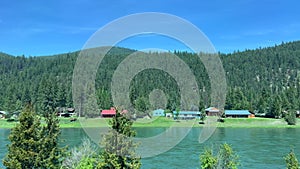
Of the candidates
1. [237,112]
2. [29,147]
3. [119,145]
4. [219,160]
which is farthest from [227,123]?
[29,147]

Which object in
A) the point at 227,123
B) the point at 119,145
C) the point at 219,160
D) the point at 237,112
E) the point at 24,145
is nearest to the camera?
the point at 119,145

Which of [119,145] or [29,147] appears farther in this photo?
[29,147]

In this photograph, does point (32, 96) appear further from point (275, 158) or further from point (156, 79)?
point (275, 158)

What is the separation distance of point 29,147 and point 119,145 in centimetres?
443

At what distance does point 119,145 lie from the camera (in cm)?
1619

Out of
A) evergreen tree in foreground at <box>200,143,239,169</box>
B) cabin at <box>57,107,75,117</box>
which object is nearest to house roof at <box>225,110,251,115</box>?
cabin at <box>57,107,75,117</box>

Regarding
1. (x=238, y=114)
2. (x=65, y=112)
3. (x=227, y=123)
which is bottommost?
(x=227, y=123)

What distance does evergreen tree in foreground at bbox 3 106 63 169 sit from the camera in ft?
55.4

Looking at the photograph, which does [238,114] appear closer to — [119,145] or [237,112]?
[237,112]

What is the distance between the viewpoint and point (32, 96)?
387 feet

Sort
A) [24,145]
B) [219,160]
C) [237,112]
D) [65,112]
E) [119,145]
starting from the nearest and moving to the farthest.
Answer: [119,145], [24,145], [219,160], [65,112], [237,112]

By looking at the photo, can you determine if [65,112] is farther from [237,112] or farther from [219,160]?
[219,160]

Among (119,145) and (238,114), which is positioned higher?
(238,114)

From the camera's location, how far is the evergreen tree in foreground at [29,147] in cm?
1689
